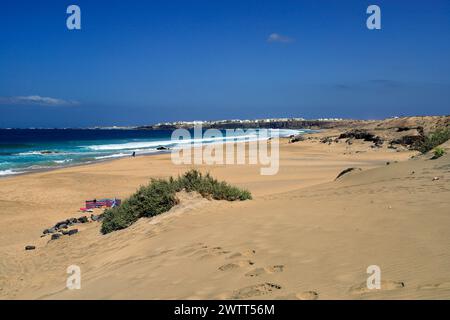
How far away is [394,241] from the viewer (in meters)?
5.41

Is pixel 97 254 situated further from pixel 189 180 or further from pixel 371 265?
pixel 371 265

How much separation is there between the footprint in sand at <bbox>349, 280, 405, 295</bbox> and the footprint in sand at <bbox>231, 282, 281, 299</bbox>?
0.79 m

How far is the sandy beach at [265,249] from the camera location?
4387 mm

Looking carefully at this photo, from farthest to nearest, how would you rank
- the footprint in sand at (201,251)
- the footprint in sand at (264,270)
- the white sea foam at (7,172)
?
the white sea foam at (7,172), the footprint in sand at (201,251), the footprint in sand at (264,270)

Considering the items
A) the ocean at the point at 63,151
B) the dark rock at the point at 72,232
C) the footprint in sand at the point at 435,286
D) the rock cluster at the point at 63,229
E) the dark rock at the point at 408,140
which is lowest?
the rock cluster at the point at 63,229

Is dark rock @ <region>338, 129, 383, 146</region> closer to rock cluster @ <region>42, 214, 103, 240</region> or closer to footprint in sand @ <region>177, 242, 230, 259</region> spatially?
rock cluster @ <region>42, 214, 103, 240</region>

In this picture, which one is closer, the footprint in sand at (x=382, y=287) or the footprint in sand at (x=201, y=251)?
the footprint in sand at (x=382, y=287)

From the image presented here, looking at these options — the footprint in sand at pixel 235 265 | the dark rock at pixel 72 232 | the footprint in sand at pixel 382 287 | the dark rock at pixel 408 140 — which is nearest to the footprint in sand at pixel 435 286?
the footprint in sand at pixel 382 287

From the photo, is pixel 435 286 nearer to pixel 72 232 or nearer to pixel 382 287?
pixel 382 287

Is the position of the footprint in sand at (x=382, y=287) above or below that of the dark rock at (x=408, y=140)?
below

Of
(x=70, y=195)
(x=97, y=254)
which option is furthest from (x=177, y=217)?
(x=70, y=195)

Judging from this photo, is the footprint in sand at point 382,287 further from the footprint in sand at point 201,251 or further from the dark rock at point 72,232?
the dark rock at point 72,232

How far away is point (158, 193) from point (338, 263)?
587 cm

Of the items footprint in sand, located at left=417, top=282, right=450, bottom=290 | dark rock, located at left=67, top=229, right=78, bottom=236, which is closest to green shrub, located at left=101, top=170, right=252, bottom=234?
dark rock, located at left=67, top=229, right=78, bottom=236
